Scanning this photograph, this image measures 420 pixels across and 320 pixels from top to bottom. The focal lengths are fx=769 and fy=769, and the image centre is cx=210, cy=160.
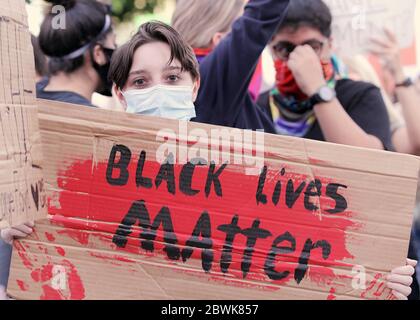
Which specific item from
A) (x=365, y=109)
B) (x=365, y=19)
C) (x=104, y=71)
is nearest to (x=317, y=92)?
(x=365, y=109)

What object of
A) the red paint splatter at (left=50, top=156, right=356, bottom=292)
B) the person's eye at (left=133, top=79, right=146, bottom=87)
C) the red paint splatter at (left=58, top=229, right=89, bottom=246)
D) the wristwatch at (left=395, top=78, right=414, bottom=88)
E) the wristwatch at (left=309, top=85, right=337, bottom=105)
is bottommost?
the red paint splatter at (left=58, top=229, right=89, bottom=246)

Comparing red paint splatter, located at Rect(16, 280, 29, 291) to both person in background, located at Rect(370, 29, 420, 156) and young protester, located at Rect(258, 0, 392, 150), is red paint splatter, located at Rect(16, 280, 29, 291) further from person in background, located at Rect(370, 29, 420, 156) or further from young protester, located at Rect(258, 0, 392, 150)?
person in background, located at Rect(370, 29, 420, 156)

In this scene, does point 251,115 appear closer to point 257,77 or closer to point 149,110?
point 149,110

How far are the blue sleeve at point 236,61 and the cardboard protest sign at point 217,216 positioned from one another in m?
0.53

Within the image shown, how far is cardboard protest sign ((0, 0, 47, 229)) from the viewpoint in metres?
1.88

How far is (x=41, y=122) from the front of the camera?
2.04 m

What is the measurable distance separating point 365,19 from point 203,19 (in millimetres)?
794

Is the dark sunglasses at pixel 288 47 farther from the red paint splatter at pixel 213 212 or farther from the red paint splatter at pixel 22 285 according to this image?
the red paint splatter at pixel 22 285

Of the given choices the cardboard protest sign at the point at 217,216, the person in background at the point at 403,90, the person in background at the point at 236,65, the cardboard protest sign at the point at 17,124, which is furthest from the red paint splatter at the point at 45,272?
the person in background at the point at 403,90

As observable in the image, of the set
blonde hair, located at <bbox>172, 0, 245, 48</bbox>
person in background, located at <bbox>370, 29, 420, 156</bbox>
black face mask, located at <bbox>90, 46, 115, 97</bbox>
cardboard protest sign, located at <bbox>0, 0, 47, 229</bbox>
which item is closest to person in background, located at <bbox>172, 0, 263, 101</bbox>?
blonde hair, located at <bbox>172, 0, 245, 48</bbox>

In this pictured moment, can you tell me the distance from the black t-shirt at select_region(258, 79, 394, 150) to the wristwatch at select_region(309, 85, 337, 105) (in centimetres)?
12

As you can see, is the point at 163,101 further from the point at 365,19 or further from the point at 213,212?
the point at 365,19
